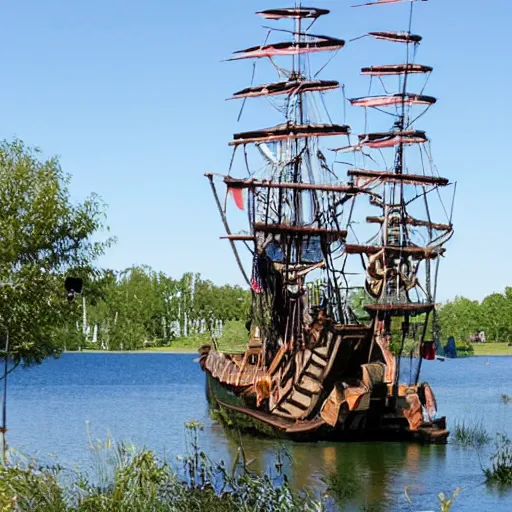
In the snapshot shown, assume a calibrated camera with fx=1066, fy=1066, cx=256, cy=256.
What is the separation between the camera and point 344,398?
3338 cm

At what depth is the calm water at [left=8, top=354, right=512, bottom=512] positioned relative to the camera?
84.3ft

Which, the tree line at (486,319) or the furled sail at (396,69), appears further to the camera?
the tree line at (486,319)

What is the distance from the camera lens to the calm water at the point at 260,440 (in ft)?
84.3

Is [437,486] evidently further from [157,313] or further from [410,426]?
[157,313]

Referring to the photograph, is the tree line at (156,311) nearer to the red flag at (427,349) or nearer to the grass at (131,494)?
the red flag at (427,349)

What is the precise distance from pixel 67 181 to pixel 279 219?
54.0 feet

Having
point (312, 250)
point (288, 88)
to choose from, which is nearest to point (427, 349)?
point (312, 250)

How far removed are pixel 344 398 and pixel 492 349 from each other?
4091 inches

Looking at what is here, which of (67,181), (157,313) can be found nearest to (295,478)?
(67,181)

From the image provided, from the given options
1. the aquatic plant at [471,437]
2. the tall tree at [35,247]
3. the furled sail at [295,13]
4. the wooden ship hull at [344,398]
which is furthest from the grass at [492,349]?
the tall tree at [35,247]

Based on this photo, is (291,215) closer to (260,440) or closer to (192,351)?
(260,440)

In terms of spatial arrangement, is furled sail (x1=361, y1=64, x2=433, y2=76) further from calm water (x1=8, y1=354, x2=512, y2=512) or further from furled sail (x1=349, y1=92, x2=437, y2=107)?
calm water (x1=8, y1=354, x2=512, y2=512)

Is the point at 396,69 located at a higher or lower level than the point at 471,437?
higher

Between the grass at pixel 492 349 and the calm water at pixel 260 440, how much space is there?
4279 cm
